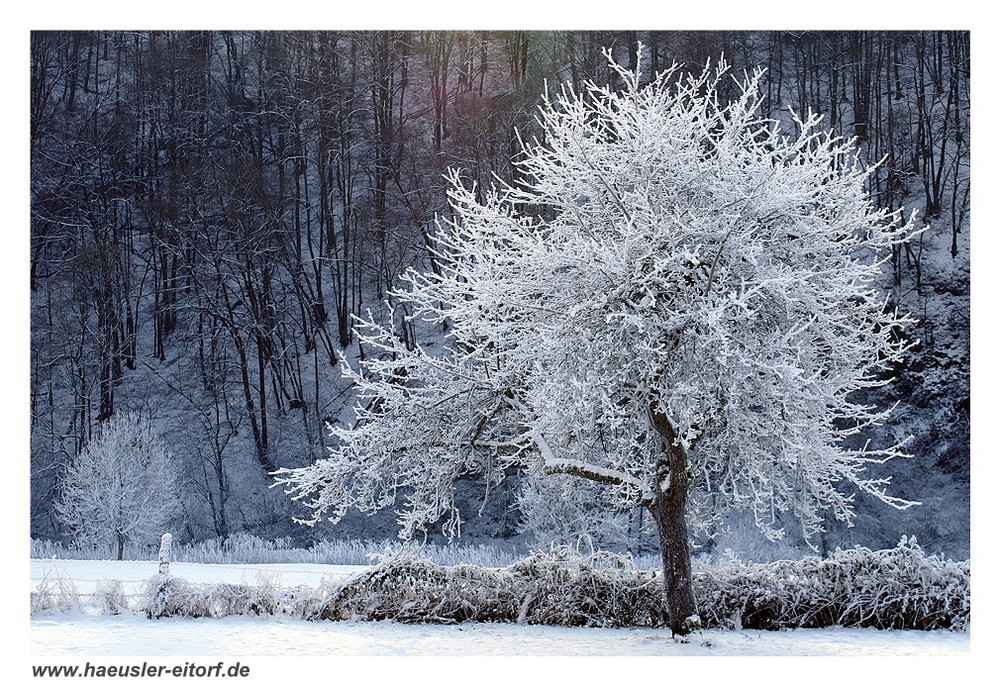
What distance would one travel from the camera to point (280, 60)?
57.4ft

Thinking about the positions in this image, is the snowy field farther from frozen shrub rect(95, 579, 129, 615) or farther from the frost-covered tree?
the frost-covered tree

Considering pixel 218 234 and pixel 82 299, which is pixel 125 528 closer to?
pixel 82 299

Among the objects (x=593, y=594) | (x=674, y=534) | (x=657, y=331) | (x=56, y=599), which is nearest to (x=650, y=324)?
(x=657, y=331)

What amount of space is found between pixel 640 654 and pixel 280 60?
1380cm

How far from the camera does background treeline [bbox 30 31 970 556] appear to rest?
1538 cm

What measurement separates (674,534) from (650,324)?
197cm

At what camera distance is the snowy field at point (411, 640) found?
748 cm

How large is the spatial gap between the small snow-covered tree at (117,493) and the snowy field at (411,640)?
18.9 ft

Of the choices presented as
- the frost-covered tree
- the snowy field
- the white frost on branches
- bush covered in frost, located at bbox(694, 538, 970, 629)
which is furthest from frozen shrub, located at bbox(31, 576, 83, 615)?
bush covered in frost, located at bbox(694, 538, 970, 629)

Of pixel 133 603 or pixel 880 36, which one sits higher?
pixel 880 36

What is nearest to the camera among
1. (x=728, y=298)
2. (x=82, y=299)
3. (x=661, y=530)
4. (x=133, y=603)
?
(x=728, y=298)

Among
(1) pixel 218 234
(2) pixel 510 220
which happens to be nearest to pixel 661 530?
(2) pixel 510 220

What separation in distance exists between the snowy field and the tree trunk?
7.9 inches

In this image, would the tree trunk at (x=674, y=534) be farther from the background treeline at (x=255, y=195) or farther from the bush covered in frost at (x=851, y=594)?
the background treeline at (x=255, y=195)
